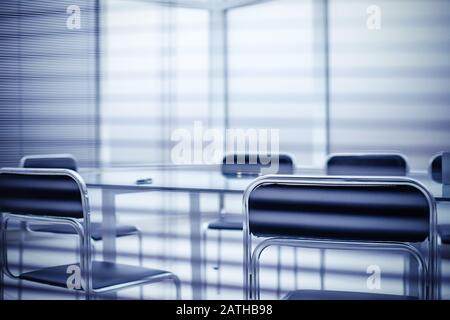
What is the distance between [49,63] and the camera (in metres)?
3.88

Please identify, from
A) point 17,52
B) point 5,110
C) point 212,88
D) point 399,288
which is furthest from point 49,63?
point 399,288

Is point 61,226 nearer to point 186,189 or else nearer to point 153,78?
point 186,189

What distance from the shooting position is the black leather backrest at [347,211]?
116 centimetres

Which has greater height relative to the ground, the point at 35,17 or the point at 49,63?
the point at 35,17

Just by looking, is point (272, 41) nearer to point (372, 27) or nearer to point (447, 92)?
point (372, 27)

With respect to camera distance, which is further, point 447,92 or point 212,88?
point 212,88

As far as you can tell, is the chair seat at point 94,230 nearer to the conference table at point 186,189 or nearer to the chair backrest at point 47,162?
the conference table at point 186,189

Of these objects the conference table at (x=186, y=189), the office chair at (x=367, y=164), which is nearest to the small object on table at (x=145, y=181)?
the conference table at (x=186, y=189)

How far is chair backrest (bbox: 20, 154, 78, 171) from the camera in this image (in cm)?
262

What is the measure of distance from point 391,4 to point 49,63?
2619 mm

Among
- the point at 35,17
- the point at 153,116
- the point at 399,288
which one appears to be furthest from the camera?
the point at 153,116

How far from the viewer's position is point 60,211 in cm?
157

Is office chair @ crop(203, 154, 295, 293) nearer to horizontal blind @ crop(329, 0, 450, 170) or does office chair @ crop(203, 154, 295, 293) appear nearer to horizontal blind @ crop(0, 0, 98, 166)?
horizontal blind @ crop(329, 0, 450, 170)

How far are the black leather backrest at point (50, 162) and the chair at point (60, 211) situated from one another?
3.26 feet
